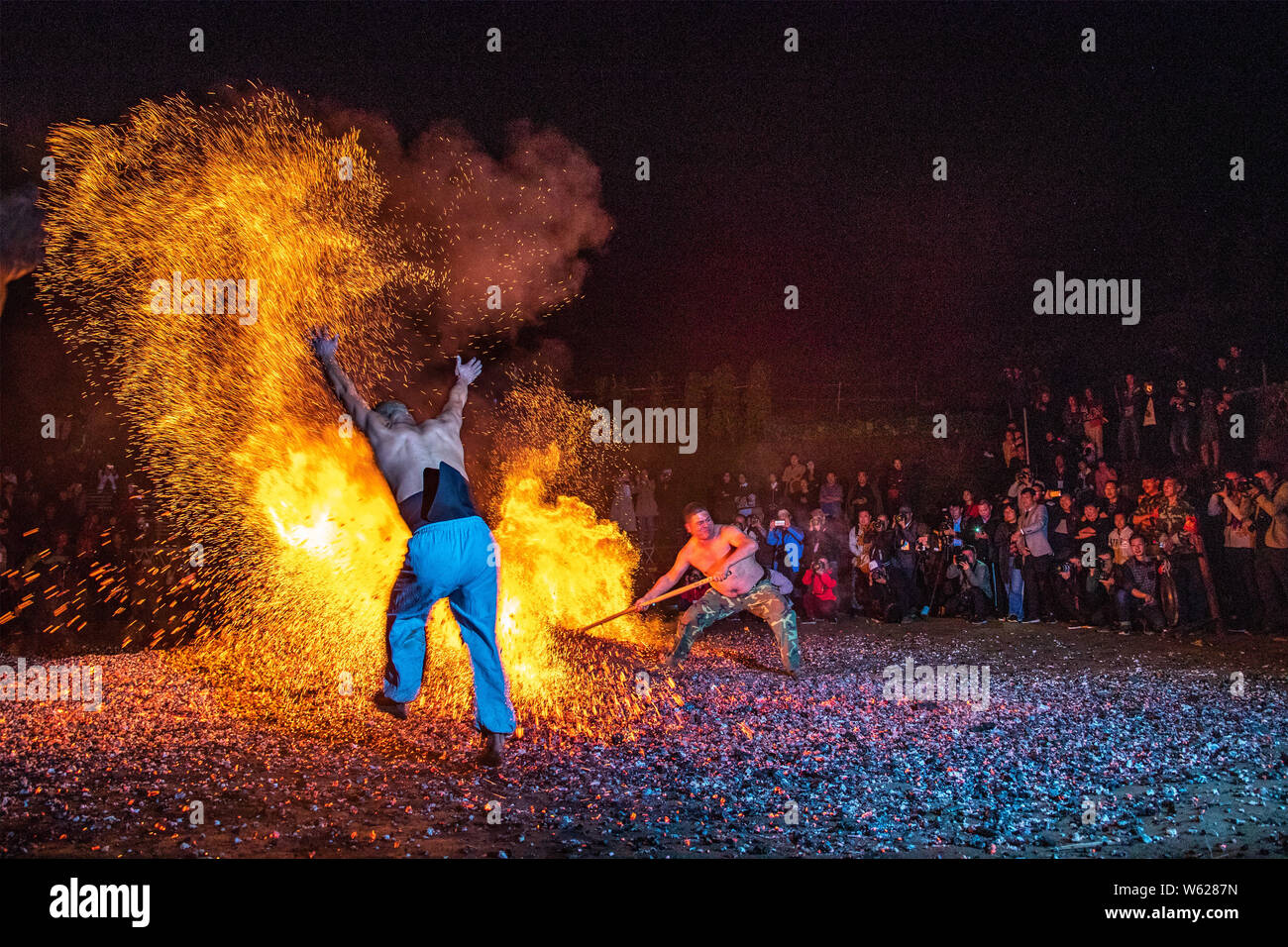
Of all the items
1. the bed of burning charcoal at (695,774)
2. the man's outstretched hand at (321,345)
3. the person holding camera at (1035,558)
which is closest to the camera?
the bed of burning charcoal at (695,774)

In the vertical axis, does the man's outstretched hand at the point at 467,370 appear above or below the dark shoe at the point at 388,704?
above

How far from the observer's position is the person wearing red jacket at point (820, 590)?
11.1m

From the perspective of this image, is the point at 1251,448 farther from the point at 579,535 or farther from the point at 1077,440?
the point at 579,535

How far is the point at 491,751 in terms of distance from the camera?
5.09 m

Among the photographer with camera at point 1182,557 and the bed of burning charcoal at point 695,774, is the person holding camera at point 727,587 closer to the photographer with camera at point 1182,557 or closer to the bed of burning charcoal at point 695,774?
the bed of burning charcoal at point 695,774

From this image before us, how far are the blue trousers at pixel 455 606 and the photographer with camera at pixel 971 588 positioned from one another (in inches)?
293

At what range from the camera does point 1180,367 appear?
1306 centimetres

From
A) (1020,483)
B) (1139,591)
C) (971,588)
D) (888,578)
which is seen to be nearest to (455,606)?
(888,578)

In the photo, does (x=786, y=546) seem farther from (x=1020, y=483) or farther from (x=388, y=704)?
(x=388, y=704)

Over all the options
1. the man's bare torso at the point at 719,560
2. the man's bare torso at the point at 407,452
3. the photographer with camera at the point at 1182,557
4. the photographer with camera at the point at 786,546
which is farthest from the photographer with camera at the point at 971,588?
the man's bare torso at the point at 407,452

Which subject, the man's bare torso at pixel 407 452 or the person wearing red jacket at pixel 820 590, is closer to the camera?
the man's bare torso at pixel 407 452

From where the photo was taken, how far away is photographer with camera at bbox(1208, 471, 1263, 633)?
947cm

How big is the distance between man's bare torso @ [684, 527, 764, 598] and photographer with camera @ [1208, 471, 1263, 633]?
5.26m

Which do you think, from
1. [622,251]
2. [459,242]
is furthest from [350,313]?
[622,251]
